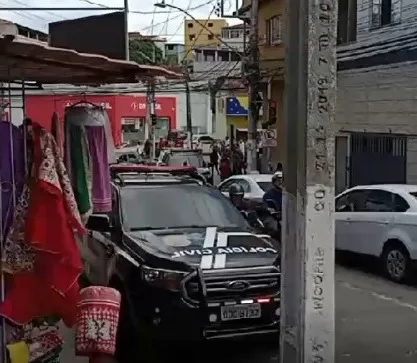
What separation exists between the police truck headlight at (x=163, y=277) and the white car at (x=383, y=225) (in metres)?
5.53

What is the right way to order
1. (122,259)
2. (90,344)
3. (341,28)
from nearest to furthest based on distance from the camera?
1. (90,344)
2. (122,259)
3. (341,28)

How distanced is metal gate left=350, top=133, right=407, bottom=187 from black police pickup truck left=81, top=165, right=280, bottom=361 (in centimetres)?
1076

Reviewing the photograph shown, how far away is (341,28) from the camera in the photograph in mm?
21812

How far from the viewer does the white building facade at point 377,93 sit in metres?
18.1

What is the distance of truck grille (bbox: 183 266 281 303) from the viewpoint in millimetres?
7195

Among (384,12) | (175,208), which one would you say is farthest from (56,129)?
(384,12)

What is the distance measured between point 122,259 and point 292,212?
8.31 feet

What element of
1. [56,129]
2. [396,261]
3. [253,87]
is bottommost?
[396,261]

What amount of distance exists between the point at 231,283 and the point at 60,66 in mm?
3243

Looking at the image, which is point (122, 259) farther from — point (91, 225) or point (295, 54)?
point (295, 54)

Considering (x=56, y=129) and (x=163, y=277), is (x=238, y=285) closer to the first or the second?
(x=163, y=277)

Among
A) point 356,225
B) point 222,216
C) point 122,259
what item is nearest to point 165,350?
point 122,259

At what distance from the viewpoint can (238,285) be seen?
7.34m

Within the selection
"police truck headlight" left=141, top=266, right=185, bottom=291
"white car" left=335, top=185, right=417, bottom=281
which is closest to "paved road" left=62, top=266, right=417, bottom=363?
A: "white car" left=335, top=185, right=417, bottom=281
